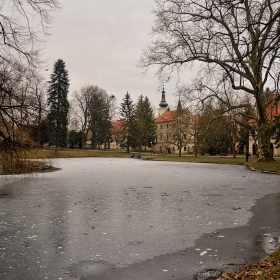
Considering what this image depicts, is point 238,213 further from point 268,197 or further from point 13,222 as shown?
point 13,222

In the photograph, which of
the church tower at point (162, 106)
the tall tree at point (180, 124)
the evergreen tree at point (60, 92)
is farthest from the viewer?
the church tower at point (162, 106)

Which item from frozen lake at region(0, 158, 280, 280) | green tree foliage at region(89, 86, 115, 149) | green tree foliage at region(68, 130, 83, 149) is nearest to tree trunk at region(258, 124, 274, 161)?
frozen lake at region(0, 158, 280, 280)

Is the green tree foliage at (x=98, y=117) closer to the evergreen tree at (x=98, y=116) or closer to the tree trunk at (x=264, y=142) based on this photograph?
the evergreen tree at (x=98, y=116)

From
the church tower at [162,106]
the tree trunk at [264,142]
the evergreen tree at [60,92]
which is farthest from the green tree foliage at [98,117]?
the tree trunk at [264,142]

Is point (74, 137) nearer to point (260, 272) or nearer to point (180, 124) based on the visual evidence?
point (180, 124)

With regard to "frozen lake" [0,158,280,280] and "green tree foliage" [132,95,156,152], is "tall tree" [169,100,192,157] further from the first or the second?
"frozen lake" [0,158,280,280]

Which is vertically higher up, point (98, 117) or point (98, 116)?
point (98, 116)

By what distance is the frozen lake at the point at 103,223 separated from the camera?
5602 millimetres

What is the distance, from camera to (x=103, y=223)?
8.13 metres

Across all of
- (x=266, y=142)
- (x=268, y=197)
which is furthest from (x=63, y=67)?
(x=268, y=197)

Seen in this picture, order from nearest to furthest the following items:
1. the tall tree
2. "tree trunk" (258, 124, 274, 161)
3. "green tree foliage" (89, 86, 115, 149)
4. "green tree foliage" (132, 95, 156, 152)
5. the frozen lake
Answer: the frozen lake
"tree trunk" (258, 124, 274, 161)
the tall tree
"green tree foliage" (132, 95, 156, 152)
"green tree foliage" (89, 86, 115, 149)

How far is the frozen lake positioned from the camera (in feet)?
18.4

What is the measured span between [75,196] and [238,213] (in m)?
6.30

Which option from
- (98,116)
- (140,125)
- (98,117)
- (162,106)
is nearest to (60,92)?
(98,116)
